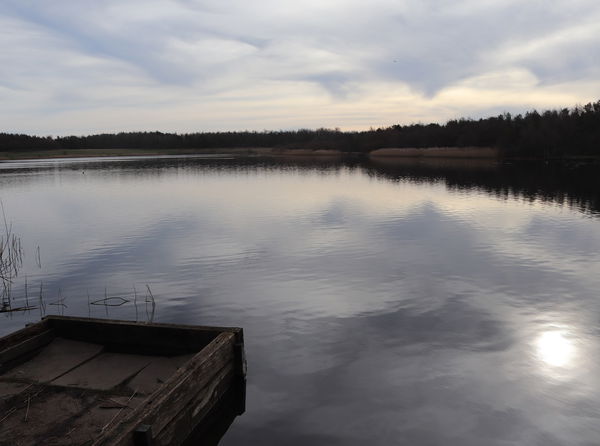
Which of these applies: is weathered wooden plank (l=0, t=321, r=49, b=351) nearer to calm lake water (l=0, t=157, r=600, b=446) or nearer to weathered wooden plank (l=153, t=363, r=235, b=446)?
calm lake water (l=0, t=157, r=600, b=446)

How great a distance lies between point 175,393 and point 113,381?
2.49m

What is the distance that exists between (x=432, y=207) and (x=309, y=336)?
1132 inches

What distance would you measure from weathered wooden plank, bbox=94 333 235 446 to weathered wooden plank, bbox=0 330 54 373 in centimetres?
454

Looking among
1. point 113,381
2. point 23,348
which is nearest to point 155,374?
point 113,381

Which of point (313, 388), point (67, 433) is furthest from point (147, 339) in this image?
point (313, 388)

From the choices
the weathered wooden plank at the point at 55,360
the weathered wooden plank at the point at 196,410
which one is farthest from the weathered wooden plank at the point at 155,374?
the weathered wooden plank at the point at 55,360

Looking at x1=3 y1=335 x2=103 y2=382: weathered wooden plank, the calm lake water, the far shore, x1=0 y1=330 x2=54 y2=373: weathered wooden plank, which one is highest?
the far shore

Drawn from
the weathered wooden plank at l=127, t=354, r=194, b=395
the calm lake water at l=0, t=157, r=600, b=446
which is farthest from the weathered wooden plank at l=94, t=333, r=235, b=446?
the calm lake water at l=0, t=157, r=600, b=446

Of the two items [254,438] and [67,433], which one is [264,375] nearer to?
[254,438]

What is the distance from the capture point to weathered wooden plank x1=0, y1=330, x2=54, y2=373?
9469 millimetres

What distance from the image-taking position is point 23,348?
9922 millimetres

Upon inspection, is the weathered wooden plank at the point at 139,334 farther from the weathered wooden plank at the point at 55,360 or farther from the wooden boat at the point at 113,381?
the weathered wooden plank at the point at 55,360

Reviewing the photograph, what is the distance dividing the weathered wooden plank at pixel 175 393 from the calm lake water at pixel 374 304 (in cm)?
142

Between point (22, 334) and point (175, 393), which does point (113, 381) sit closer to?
point (175, 393)
